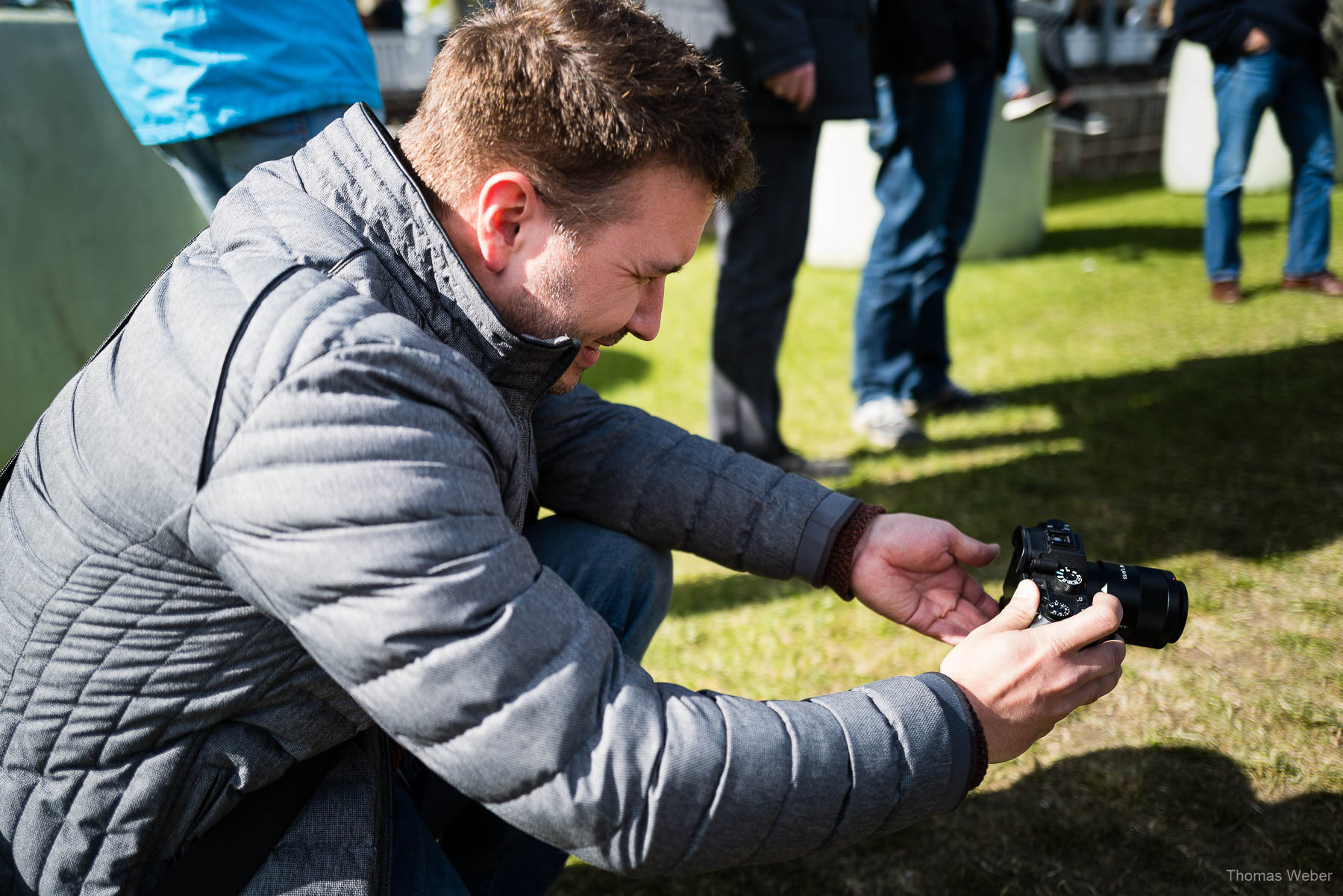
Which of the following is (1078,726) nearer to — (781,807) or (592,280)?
(781,807)

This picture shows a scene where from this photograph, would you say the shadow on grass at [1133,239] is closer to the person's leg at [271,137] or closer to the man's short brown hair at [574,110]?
the person's leg at [271,137]

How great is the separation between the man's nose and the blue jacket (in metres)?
1.12

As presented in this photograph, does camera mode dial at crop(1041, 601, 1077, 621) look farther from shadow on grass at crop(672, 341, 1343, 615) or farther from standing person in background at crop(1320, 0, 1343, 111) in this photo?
standing person in background at crop(1320, 0, 1343, 111)

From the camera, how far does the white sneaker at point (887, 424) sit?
3.72 metres

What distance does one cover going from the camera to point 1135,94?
416 inches

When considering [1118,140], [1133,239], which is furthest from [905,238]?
[1118,140]

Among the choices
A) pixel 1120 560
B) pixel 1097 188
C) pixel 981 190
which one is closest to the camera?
pixel 1120 560

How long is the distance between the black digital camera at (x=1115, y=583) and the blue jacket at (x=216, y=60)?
5.26ft

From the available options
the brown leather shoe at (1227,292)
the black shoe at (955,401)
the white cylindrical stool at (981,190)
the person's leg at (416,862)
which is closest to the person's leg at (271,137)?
the person's leg at (416,862)

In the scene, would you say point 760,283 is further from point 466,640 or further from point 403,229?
point 466,640

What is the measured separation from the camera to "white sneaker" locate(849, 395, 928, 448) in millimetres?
3717

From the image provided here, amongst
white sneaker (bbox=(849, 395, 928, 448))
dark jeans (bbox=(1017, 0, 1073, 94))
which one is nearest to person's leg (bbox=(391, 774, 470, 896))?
white sneaker (bbox=(849, 395, 928, 448))

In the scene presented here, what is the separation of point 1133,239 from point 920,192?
3.92m

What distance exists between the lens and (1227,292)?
521 centimetres
